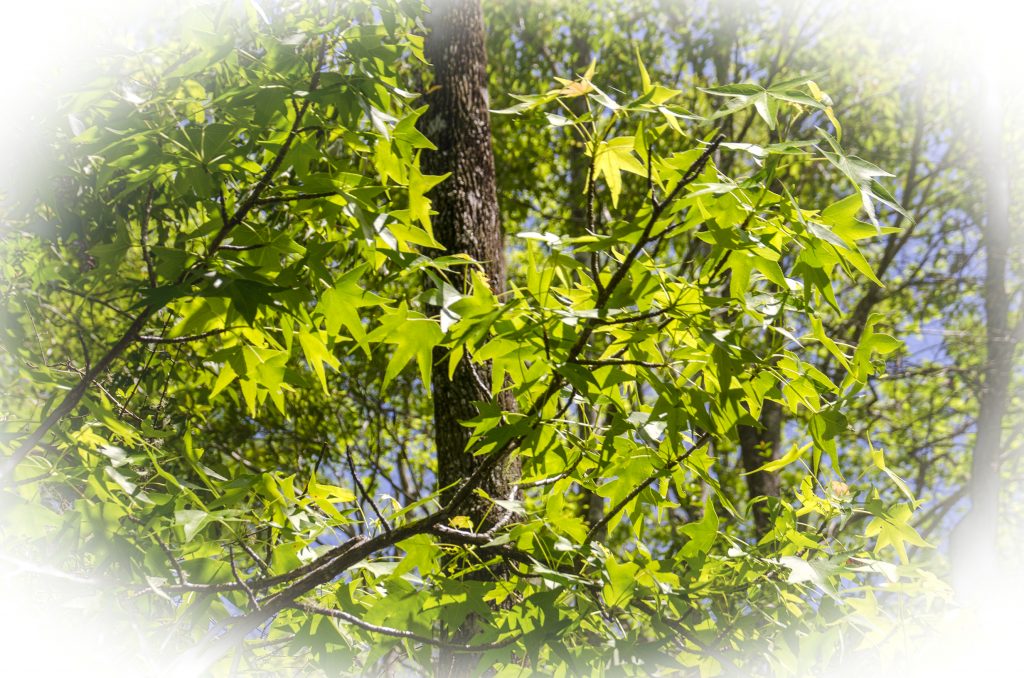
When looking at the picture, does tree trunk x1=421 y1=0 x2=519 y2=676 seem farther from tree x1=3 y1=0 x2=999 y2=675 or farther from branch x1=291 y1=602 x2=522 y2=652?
branch x1=291 y1=602 x2=522 y2=652

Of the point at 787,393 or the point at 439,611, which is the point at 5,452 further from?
the point at 787,393

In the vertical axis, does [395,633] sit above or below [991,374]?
above

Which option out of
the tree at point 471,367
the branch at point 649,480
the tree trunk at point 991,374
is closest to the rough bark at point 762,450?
the tree trunk at point 991,374

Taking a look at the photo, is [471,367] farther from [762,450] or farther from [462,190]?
[762,450]

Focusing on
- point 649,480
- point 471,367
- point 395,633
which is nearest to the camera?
point 649,480

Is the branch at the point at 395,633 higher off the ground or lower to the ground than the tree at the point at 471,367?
lower

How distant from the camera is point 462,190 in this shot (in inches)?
125

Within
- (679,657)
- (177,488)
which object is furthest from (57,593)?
(679,657)

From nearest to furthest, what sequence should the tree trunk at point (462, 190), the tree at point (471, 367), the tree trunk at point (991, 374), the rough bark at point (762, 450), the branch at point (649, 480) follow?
1. the tree at point (471, 367)
2. the branch at point (649, 480)
3. the tree trunk at point (462, 190)
4. the rough bark at point (762, 450)
5. the tree trunk at point (991, 374)

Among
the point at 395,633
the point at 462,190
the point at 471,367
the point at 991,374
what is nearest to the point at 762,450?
the point at 991,374

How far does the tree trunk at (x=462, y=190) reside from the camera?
114 inches

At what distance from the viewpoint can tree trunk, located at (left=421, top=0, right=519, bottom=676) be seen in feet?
9.48

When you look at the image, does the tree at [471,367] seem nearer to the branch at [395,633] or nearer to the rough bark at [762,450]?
the branch at [395,633]

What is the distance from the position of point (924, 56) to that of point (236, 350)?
7.48 metres
